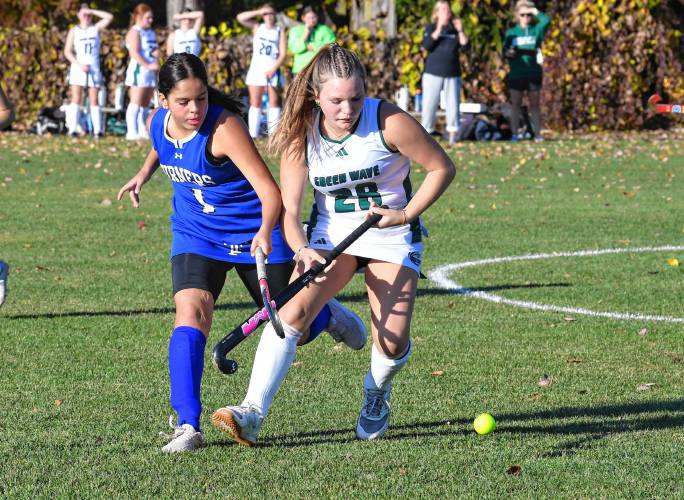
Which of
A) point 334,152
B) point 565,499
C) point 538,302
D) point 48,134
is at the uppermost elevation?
point 334,152

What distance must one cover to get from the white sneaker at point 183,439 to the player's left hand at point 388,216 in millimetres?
1020

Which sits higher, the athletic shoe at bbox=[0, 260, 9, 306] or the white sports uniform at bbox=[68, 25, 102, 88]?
the athletic shoe at bbox=[0, 260, 9, 306]

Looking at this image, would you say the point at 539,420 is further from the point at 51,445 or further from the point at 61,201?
the point at 61,201

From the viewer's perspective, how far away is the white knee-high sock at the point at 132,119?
1994cm

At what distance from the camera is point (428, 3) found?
82.3 feet

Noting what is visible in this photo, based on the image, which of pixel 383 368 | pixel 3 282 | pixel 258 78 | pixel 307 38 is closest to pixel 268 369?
pixel 383 368

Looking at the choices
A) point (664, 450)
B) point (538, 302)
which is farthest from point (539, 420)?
point (538, 302)

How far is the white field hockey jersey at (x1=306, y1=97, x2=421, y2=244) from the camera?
4.95 meters

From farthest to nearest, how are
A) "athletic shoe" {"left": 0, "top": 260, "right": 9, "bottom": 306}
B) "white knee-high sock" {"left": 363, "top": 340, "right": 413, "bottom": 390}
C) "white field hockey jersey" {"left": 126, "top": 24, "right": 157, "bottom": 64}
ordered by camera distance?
"white field hockey jersey" {"left": 126, "top": 24, "right": 157, "bottom": 64}, "athletic shoe" {"left": 0, "top": 260, "right": 9, "bottom": 306}, "white knee-high sock" {"left": 363, "top": 340, "right": 413, "bottom": 390}

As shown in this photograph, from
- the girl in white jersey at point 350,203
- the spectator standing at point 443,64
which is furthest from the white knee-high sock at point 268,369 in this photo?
the spectator standing at point 443,64

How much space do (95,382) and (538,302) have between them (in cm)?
312

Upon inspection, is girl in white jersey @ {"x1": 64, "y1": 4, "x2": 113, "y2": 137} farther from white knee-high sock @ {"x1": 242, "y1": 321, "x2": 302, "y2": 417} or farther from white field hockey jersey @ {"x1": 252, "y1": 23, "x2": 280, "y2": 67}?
white knee-high sock @ {"x1": 242, "y1": 321, "x2": 302, "y2": 417}

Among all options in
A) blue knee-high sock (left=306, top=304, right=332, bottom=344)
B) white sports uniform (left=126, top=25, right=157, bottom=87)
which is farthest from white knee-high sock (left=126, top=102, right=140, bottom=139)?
blue knee-high sock (left=306, top=304, right=332, bottom=344)

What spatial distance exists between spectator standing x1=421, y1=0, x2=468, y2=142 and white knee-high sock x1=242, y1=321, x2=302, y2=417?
46.7 ft
